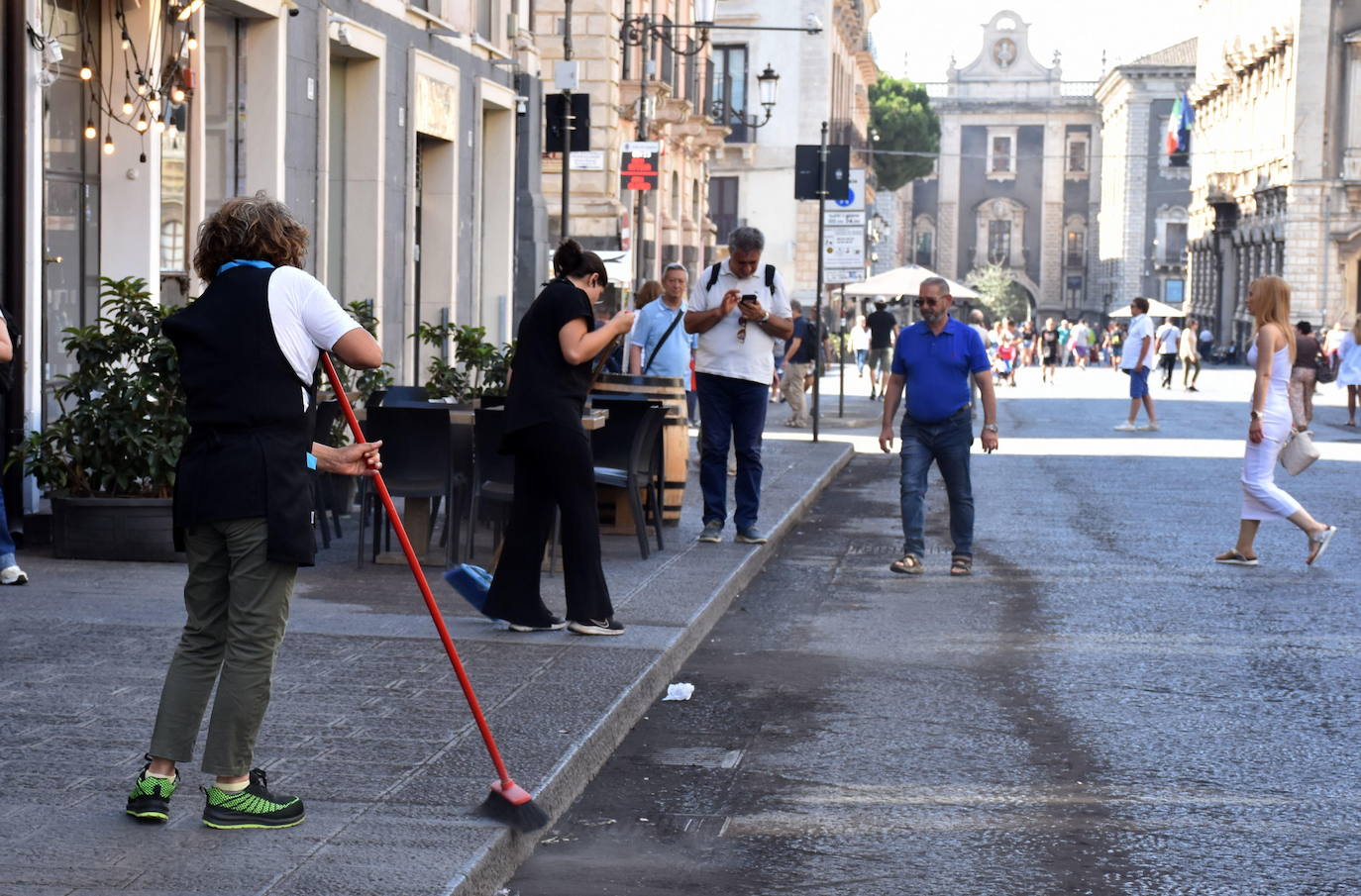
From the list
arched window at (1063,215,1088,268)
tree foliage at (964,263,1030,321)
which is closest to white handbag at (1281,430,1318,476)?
tree foliage at (964,263,1030,321)

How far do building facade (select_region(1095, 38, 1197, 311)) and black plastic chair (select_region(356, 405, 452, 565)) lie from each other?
92.5 m

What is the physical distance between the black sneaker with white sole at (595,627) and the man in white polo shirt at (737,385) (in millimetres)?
3503

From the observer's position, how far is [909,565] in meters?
11.7

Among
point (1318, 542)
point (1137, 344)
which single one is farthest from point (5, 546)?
point (1137, 344)

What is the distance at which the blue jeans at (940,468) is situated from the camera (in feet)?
37.9

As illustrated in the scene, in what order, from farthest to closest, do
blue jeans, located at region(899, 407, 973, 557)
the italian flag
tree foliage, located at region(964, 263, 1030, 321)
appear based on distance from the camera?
tree foliage, located at region(964, 263, 1030, 321), the italian flag, blue jeans, located at region(899, 407, 973, 557)

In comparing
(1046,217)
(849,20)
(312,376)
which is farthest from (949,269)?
(312,376)

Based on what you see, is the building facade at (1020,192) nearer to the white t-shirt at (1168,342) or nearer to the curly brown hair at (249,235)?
the white t-shirt at (1168,342)

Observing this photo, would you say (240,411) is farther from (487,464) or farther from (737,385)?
(737,385)

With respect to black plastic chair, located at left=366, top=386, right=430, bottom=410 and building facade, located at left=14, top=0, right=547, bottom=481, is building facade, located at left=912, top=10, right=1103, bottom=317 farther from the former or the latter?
black plastic chair, located at left=366, top=386, right=430, bottom=410

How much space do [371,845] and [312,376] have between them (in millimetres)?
1243

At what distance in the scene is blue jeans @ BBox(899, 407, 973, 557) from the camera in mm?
11547

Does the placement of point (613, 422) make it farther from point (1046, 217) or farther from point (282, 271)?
point (1046, 217)

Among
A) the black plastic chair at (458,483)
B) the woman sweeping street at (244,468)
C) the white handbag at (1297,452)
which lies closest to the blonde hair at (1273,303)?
the white handbag at (1297,452)
